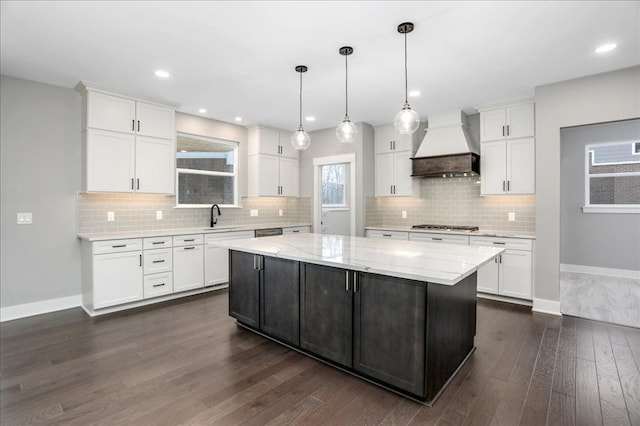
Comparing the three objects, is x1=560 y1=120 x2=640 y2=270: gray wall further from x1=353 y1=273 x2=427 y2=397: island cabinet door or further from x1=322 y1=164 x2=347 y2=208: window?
x1=353 y1=273 x2=427 y2=397: island cabinet door

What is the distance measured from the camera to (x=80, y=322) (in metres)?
3.60

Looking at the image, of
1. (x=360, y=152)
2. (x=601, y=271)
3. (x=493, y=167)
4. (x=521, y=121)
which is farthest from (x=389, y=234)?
(x=601, y=271)

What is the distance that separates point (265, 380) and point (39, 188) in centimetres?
359

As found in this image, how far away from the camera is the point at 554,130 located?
12.6 feet

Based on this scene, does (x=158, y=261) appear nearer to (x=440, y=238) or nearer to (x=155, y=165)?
(x=155, y=165)

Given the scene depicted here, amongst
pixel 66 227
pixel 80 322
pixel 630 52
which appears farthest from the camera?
pixel 66 227

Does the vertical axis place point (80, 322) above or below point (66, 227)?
below

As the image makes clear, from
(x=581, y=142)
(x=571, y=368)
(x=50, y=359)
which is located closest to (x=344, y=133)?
(x=571, y=368)

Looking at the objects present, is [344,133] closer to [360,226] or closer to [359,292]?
[359,292]

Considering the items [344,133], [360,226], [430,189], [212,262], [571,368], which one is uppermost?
[344,133]

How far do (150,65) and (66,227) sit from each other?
2.31 meters

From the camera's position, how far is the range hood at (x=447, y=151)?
4.71 meters

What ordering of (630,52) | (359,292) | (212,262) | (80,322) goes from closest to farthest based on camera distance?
(359,292)
(630,52)
(80,322)
(212,262)

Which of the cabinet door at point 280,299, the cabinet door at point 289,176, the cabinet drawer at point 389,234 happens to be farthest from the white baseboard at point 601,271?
the cabinet door at point 280,299
